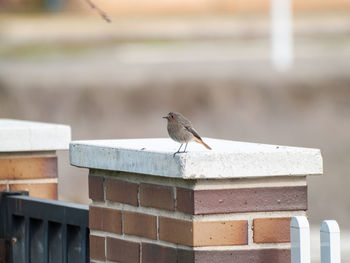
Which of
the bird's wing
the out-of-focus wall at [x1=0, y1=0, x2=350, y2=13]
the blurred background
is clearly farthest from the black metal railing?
the out-of-focus wall at [x1=0, y1=0, x2=350, y2=13]

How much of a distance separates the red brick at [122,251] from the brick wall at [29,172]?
3.31 ft

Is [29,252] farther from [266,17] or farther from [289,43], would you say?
[266,17]

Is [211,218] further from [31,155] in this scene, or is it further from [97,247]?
[31,155]

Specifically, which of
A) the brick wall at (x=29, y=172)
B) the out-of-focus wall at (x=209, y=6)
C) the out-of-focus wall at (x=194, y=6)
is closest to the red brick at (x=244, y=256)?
the brick wall at (x=29, y=172)

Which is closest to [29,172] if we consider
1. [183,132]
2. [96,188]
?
[96,188]

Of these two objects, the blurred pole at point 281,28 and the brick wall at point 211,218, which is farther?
the blurred pole at point 281,28

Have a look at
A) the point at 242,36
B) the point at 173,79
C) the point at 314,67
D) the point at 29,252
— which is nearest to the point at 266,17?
the point at 242,36

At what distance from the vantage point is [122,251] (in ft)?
10.8

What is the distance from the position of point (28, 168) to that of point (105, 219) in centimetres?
100

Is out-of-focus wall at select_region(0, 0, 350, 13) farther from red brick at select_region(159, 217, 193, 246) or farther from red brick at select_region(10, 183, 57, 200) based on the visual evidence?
red brick at select_region(159, 217, 193, 246)

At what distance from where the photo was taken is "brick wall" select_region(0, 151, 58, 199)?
428 cm

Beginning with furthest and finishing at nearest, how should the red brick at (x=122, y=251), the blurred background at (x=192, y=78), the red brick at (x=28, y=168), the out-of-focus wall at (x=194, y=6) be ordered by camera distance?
the out-of-focus wall at (x=194, y=6), the blurred background at (x=192, y=78), the red brick at (x=28, y=168), the red brick at (x=122, y=251)

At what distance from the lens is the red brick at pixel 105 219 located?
3.31 meters

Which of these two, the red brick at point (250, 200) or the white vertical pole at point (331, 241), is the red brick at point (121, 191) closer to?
the red brick at point (250, 200)
